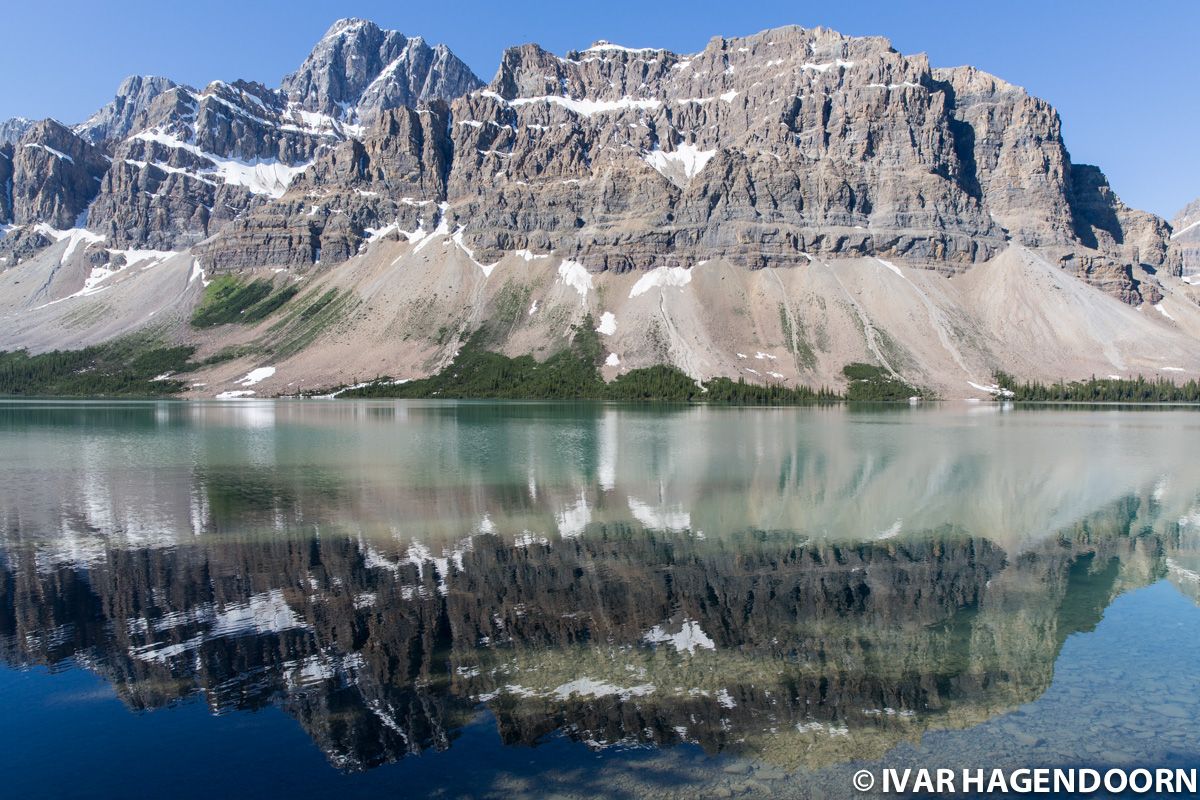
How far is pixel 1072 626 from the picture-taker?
2109 cm

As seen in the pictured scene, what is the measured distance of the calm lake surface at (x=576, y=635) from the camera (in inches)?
545

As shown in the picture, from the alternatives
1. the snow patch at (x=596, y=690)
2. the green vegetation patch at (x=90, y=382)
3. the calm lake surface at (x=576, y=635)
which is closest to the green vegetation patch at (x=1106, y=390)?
the calm lake surface at (x=576, y=635)

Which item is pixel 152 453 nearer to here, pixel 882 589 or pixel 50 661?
pixel 50 661

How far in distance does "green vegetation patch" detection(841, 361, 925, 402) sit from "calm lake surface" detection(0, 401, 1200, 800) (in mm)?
126685

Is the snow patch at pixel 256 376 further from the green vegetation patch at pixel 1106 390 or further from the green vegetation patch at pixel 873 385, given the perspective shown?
the green vegetation patch at pixel 1106 390

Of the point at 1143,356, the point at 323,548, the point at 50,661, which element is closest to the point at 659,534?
the point at 323,548

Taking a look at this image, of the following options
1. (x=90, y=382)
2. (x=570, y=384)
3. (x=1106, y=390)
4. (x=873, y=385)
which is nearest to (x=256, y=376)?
(x=90, y=382)

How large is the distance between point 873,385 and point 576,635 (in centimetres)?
16458

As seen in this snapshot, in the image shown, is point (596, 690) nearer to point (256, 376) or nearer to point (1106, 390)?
point (1106, 390)

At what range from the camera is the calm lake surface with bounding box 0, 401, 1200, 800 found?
13.9m

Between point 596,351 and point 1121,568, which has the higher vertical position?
point 596,351

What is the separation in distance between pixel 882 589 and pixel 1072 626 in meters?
5.06

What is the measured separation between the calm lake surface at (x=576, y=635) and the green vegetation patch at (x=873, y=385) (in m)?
127

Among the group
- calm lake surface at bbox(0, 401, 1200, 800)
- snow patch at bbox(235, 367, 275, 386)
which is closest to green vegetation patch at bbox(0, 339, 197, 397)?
snow patch at bbox(235, 367, 275, 386)
